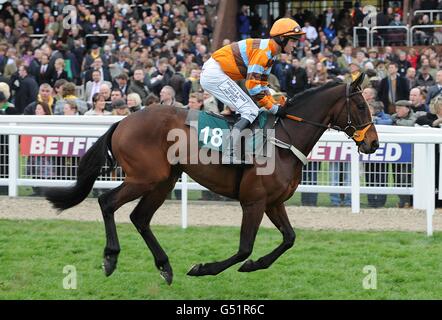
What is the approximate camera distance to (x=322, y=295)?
22.0 feet

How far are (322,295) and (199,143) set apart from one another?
4.54 feet

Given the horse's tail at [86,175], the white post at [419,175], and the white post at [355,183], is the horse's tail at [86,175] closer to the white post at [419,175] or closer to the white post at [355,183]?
the white post at [355,183]

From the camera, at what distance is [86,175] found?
742 centimetres

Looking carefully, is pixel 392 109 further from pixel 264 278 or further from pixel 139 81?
pixel 264 278

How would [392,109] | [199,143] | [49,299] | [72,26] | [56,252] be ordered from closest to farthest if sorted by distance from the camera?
[49,299], [199,143], [56,252], [392,109], [72,26]

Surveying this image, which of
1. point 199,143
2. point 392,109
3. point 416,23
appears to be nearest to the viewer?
point 199,143

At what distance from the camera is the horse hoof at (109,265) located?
6.96 m

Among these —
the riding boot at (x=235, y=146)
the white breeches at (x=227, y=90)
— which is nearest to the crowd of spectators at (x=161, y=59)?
the white breeches at (x=227, y=90)

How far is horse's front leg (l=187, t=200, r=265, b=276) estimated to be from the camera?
6.82 m

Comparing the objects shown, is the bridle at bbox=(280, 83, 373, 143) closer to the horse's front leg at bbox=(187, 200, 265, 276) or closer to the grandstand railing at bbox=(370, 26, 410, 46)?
the horse's front leg at bbox=(187, 200, 265, 276)

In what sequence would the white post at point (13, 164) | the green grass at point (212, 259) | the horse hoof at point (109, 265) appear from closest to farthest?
the green grass at point (212, 259) → the horse hoof at point (109, 265) → the white post at point (13, 164)

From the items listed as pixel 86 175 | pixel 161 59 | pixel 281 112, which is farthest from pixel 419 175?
pixel 161 59

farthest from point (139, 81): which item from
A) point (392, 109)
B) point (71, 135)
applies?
point (71, 135)

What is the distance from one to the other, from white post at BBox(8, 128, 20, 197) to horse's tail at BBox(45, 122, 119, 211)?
2699 mm
